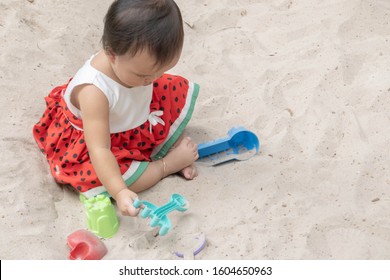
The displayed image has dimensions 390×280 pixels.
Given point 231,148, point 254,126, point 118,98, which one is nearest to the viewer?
point 118,98

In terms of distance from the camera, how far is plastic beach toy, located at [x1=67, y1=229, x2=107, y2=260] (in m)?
1.64

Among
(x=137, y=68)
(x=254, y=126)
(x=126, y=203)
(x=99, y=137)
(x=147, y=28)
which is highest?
(x=147, y=28)

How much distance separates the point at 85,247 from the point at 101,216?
107mm

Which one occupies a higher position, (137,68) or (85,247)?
(137,68)

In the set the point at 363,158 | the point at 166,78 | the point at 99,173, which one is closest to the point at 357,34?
the point at 363,158

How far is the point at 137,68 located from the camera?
1.64 m

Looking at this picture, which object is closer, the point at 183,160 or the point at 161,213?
the point at 161,213

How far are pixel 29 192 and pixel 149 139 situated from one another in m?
0.42

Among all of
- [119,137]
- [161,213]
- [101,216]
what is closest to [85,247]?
[101,216]

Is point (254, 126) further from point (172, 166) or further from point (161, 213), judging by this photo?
point (161, 213)

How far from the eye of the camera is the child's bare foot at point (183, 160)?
1949 millimetres

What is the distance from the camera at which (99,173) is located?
175 cm

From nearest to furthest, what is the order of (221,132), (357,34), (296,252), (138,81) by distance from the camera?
1. (296,252)
2. (138,81)
3. (221,132)
4. (357,34)

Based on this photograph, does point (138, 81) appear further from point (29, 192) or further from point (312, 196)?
point (312, 196)
